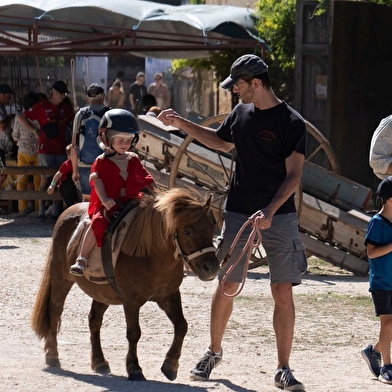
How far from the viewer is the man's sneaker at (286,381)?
5438mm

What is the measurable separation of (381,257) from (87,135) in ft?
16.2

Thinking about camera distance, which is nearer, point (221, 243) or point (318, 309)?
point (221, 243)

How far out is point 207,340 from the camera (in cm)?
696

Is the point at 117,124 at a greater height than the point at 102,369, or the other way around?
the point at 117,124

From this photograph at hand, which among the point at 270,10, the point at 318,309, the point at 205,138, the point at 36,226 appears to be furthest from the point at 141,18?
the point at 205,138

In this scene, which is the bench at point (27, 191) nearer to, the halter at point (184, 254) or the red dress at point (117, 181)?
the red dress at point (117, 181)

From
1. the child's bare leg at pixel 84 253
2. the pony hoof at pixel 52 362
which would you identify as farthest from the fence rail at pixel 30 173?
the child's bare leg at pixel 84 253

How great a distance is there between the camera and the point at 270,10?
14328 millimetres

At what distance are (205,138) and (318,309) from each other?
272 centimetres

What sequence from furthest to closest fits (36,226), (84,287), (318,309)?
(36,226) < (318,309) < (84,287)

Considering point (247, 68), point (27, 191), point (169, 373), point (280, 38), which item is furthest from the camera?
point (280, 38)

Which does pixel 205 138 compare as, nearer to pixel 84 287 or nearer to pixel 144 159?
pixel 84 287

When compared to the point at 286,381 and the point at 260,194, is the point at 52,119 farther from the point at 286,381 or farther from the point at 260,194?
the point at 286,381

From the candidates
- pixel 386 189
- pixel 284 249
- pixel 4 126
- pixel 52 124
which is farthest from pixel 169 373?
pixel 4 126
